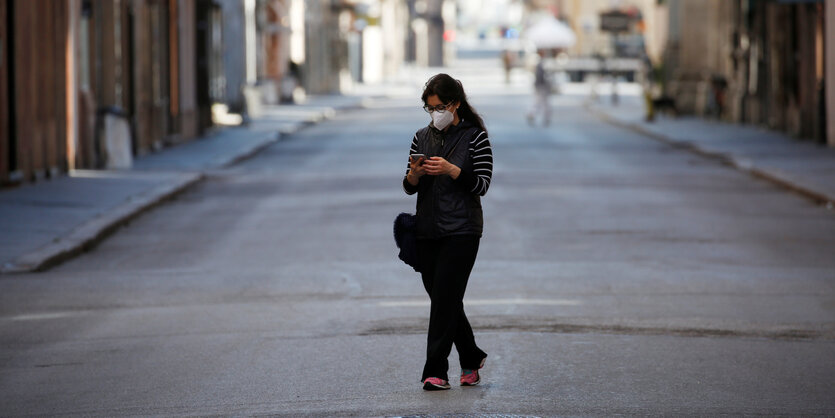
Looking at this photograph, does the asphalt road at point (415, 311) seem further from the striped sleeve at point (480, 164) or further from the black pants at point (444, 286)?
the striped sleeve at point (480, 164)

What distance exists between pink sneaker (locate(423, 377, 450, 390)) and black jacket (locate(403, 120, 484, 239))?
0.72 m

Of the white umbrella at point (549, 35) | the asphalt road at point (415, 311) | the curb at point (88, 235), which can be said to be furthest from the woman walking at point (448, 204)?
the white umbrella at point (549, 35)

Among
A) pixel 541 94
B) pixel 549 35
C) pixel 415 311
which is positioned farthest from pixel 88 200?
pixel 549 35

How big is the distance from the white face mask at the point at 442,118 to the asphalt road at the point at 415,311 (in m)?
1.35

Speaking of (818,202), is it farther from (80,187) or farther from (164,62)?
→ (164,62)

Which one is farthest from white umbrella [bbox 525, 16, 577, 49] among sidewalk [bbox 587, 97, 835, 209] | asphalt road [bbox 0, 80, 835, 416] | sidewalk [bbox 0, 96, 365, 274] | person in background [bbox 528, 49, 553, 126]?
Answer: asphalt road [bbox 0, 80, 835, 416]

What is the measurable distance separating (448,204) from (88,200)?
39.0 feet

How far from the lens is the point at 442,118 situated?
7.60 m

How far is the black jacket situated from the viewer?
25.1 feet

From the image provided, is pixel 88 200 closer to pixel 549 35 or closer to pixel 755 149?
pixel 755 149

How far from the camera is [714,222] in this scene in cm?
1697

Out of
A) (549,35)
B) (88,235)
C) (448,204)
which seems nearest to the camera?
(448,204)

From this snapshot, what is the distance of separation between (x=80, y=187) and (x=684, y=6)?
29111 millimetres

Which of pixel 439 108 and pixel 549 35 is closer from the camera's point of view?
pixel 439 108
